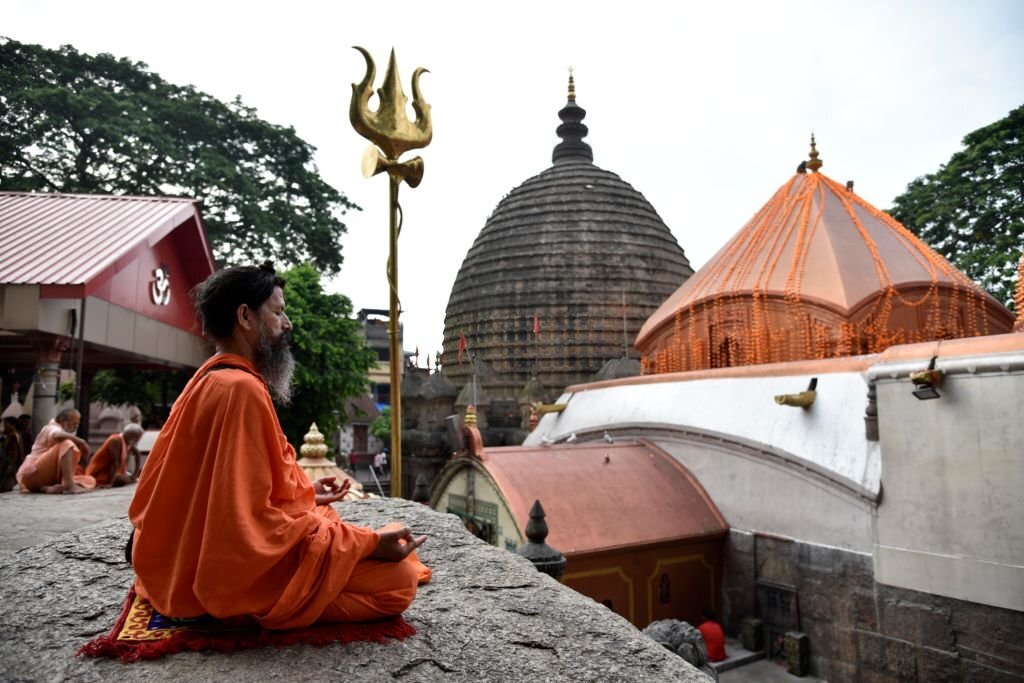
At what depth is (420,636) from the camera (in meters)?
2.41

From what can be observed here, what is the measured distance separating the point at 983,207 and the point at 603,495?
15338 mm

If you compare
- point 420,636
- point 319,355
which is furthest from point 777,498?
point 319,355

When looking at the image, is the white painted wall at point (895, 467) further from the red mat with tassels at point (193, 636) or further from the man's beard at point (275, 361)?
the man's beard at point (275, 361)

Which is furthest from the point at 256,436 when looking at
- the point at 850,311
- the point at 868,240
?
the point at 868,240

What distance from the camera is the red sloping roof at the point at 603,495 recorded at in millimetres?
8820

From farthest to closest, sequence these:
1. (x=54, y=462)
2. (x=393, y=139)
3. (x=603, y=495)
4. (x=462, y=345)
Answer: (x=462, y=345) < (x=603, y=495) < (x=54, y=462) < (x=393, y=139)

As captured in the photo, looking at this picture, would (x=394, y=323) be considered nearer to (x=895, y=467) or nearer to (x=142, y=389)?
(x=895, y=467)

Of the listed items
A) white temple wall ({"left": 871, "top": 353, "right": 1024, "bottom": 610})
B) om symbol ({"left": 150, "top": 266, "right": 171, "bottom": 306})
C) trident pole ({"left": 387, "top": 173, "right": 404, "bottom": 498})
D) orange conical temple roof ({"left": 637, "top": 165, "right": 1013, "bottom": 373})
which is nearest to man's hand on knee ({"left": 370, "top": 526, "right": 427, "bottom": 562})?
trident pole ({"left": 387, "top": 173, "right": 404, "bottom": 498})

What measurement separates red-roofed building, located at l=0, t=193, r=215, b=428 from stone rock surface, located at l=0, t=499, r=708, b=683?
439cm

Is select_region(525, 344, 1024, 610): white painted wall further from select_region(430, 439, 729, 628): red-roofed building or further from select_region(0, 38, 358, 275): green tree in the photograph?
select_region(0, 38, 358, 275): green tree

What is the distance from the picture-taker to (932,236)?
1888 cm

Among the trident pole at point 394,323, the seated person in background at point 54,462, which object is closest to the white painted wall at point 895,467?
the trident pole at point 394,323

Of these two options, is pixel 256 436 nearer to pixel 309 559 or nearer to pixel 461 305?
pixel 309 559

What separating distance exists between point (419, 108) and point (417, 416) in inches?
779
